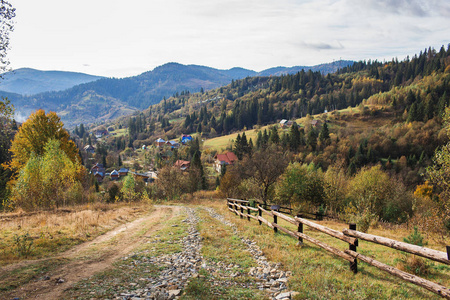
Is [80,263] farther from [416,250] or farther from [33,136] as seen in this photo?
[33,136]

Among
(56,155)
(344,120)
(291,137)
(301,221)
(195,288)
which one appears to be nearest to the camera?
(195,288)

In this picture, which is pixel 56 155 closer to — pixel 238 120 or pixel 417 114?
pixel 417 114

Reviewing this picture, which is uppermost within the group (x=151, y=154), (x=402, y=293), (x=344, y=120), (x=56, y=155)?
(x=344, y=120)

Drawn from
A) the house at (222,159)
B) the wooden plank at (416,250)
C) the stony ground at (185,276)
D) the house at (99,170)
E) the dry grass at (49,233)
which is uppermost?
the wooden plank at (416,250)

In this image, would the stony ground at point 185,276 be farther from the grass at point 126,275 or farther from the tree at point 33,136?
the tree at point 33,136

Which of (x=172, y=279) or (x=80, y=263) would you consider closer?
(x=172, y=279)

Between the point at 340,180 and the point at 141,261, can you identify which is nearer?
the point at 141,261

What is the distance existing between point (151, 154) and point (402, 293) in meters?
155

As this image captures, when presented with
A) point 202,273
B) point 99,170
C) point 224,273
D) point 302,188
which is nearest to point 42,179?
point 202,273

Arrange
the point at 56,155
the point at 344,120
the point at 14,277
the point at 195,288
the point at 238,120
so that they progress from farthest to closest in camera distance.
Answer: the point at 238,120 < the point at 344,120 < the point at 56,155 < the point at 14,277 < the point at 195,288

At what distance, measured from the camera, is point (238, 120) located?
19400 cm

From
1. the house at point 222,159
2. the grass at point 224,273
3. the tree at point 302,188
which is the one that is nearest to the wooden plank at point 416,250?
the grass at point 224,273

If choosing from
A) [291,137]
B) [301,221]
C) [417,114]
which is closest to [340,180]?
[301,221]

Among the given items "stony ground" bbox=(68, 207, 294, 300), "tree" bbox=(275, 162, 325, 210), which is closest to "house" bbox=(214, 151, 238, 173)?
"tree" bbox=(275, 162, 325, 210)
